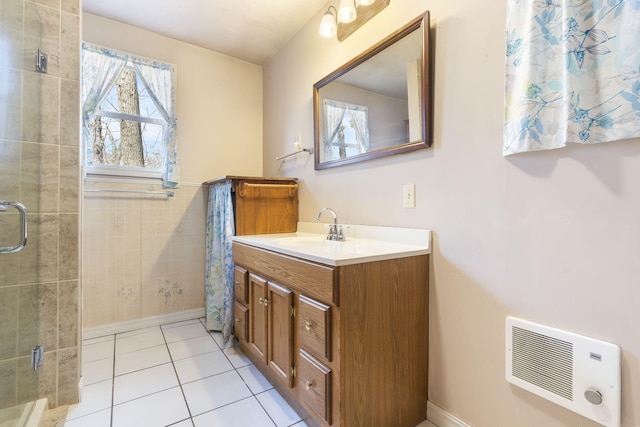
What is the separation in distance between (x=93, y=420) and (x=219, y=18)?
2.69 m

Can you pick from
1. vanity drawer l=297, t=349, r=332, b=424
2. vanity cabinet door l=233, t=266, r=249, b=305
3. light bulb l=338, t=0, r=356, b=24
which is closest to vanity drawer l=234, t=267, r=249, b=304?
vanity cabinet door l=233, t=266, r=249, b=305

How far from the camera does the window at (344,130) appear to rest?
5.90ft

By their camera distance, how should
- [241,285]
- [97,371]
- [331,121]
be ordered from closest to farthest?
[97,371], [241,285], [331,121]

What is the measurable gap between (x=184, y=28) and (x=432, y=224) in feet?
8.29

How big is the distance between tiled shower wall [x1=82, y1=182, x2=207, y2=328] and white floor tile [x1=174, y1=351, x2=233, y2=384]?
0.83 m

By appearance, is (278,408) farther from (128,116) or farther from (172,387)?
(128,116)

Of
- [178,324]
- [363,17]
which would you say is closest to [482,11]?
[363,17]

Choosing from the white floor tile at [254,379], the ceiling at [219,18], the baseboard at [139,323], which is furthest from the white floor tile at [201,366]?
the ceiling at [219,18]

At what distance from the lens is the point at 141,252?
2504 millimetres

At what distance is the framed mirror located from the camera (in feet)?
4.68

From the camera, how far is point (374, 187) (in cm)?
172

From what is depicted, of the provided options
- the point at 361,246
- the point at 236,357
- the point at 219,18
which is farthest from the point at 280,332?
the point at 219,18

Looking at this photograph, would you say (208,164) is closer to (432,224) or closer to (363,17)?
(363,17)

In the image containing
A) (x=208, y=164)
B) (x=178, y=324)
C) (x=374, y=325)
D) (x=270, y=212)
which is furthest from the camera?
(x=208, y=164)
